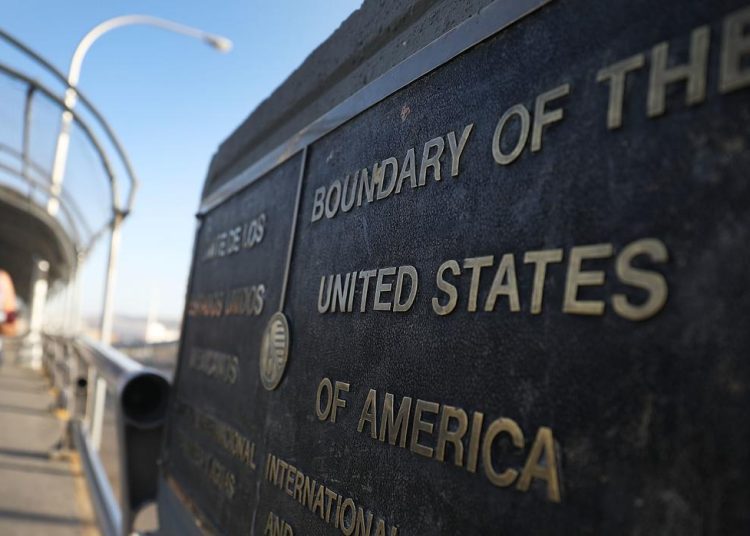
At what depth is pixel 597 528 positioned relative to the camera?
92 centimetres

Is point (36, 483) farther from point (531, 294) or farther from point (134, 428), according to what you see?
point (531, 294)

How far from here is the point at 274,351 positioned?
2.18 m

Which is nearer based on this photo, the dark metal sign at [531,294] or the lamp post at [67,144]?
the dark metal sign at [531,294]

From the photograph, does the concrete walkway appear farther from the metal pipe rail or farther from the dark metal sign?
the dark metal sign

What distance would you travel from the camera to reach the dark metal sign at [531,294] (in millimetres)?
842

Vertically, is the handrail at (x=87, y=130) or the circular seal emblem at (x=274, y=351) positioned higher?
the handrail at (x=87, y=130)

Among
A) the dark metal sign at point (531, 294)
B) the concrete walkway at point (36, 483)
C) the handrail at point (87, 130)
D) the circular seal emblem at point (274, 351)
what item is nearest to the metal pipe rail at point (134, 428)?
the concrete walkway at point (36, 483)

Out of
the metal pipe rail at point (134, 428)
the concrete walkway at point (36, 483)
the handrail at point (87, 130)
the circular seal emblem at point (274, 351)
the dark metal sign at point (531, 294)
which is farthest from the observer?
the handrail at point (87, 130)

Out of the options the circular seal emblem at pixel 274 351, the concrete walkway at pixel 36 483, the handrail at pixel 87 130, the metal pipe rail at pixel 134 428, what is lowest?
the concrete walkway at pixel 36 483

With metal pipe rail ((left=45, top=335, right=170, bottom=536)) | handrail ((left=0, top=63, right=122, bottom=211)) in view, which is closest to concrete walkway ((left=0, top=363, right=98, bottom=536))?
metal pipe rail ((left=45, top=335, right=170, bottom=536))

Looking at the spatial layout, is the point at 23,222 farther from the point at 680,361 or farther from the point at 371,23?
the point at 680,361

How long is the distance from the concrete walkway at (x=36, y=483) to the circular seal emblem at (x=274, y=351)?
3436 mm

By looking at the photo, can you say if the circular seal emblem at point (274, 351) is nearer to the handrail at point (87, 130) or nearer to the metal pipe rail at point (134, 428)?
the metal pipe rail at point (134, 428)

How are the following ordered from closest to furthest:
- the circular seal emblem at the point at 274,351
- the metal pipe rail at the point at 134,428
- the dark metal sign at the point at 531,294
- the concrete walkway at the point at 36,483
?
the dark metal sign at the point at 531,294 < the circular seal emblem at the point at 274,351 < the metal pipe rail at the point at 134,428 < the concrete walkway at the point at 36,483
